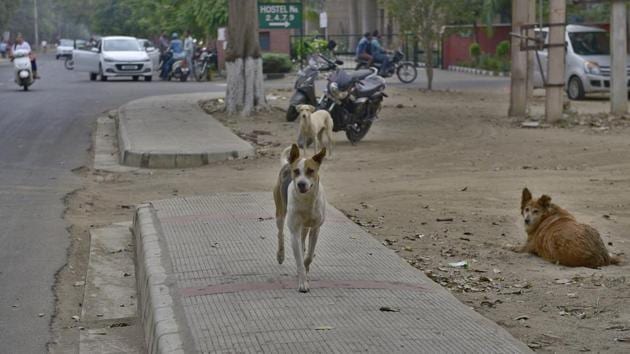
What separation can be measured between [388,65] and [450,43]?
36.6 ft

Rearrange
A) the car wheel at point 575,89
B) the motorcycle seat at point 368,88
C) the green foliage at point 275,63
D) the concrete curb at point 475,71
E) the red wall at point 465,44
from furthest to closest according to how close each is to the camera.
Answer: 1. the red wall at point 465,44
2. the concrete curb at point 475,71
3. the green foliage at point 275,63
4. the car wheel at point 575,89
5. the motorcycle seat at point 368,88

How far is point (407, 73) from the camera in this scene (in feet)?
122

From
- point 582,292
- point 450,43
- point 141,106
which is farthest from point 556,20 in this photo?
point 450,43

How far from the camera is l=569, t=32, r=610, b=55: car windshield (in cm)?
2843

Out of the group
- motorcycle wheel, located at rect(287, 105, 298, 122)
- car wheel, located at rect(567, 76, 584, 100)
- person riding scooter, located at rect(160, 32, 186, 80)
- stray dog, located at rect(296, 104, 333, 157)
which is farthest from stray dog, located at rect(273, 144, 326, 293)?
person riding scooter, located at rect(160, 32, 186, 80)

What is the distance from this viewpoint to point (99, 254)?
10266 mm

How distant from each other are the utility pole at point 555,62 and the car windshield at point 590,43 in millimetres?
7706

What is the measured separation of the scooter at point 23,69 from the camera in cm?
3375

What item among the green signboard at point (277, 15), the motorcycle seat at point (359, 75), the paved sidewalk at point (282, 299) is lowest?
the paved sidewalk at point (282, 299)

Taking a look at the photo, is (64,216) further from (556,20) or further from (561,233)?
(556,20)

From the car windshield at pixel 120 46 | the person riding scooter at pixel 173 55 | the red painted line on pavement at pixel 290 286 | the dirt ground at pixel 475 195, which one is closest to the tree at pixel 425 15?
the dirt ground at pixel 475 195

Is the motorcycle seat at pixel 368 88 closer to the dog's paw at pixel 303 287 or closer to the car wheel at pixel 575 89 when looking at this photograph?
the dog's paw at pixel 303 287

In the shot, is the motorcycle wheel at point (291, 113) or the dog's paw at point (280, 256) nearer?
the dog's paw at point (280, 256)

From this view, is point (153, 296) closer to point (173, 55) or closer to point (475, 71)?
point (173, 55)
